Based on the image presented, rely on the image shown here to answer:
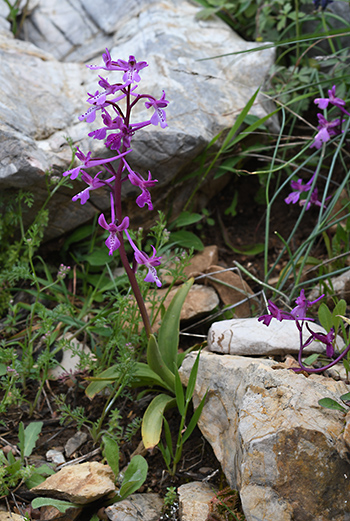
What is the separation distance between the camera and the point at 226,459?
180cm

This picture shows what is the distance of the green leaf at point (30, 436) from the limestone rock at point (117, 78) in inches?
49.4

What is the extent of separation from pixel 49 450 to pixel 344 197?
2451 millimetres

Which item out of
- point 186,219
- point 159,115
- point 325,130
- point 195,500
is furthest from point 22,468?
point 325,130

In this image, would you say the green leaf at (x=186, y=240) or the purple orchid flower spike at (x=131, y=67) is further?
the green leaf at (x=186, y=240)

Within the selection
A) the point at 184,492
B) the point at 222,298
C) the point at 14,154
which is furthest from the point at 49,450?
the point at 14,154

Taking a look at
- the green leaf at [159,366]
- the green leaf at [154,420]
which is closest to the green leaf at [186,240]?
the green leaf at [159,366]

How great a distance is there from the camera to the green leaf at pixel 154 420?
1912mm

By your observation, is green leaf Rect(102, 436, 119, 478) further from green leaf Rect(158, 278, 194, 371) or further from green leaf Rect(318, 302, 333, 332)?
green leaf Rect(318, 302, 333, 332)

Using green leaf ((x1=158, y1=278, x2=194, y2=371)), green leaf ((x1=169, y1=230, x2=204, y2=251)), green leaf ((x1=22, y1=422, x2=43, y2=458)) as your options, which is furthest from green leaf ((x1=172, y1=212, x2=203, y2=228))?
green leaf ((x1=22, y1=422, x2=43, y2=458))

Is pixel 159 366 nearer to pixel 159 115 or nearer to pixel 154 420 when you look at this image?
pixel 154 420

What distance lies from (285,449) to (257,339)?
2.18 ft

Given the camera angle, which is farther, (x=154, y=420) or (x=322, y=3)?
(x=322, y=3)

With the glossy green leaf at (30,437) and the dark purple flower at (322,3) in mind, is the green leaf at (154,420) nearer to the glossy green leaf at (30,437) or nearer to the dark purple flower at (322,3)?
the glossy green leaf at (30,437)

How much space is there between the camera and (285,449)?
59.2 inches
